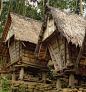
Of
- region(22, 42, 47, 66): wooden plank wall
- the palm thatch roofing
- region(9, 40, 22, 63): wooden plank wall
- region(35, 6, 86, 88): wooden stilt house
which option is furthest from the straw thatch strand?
region(35, 6, 86, 88): wooden stilt house

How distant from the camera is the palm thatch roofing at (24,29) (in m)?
9.55

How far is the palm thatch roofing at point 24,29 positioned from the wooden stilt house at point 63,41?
4.35 ft

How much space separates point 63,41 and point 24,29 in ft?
13.6

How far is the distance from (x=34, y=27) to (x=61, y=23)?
4.78 meters

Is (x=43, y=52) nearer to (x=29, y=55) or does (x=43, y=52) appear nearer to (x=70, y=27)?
(x=29, y=55)

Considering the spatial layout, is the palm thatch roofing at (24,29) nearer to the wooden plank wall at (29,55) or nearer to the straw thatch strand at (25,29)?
the straw thatch strand at (25,29)

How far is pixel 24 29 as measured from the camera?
34.4ft

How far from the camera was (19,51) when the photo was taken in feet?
32.3

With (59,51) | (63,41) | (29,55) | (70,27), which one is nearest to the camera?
(70,27)

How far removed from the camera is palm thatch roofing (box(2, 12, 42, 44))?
31.3 feet

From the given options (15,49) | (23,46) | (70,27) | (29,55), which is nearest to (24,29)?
(23,46)

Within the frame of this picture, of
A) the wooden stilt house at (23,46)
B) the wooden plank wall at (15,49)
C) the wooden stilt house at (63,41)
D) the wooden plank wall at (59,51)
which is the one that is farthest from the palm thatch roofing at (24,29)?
the wooden plank wall at (59,51)

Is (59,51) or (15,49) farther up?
(15,49)

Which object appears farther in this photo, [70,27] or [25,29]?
[25,29]
